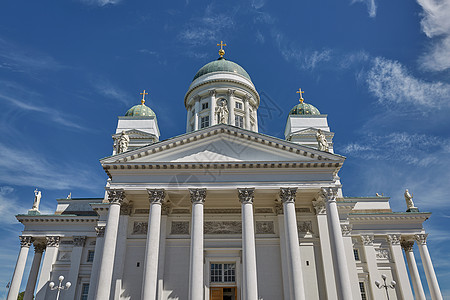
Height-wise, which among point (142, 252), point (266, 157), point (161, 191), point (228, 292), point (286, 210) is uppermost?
point (266, 157)

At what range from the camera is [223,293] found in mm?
21500

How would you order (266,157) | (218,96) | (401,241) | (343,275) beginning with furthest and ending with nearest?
1. (218,96)
2. (401,241)
3. (266,157)
4. (343,275)

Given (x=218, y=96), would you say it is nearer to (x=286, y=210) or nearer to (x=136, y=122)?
(x=136, y=122)

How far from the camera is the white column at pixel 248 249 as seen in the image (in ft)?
56.7

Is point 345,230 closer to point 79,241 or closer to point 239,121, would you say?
point 239,121

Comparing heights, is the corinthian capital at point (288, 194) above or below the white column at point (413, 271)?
above

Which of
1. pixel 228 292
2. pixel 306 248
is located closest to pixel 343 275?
pixel 306 248

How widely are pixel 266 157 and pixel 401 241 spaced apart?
17570 mm

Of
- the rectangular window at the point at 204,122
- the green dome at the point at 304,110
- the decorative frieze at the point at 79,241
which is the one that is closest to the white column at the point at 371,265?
the green dome at the point at 304,110

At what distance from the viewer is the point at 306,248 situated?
2164cm

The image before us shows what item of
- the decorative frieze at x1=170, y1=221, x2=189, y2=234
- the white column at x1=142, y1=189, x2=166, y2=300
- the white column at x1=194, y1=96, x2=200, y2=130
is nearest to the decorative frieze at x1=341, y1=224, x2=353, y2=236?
the decorative frieze at x1=170, y1=221, x2=189, y2=234

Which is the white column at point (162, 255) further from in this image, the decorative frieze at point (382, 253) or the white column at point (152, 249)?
the decorative frieze at point (382, 253)

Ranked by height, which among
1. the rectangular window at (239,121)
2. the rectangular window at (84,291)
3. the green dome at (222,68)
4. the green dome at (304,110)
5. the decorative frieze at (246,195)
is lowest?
the rectangular window at (84,291)

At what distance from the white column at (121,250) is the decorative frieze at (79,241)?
31.5 feet
